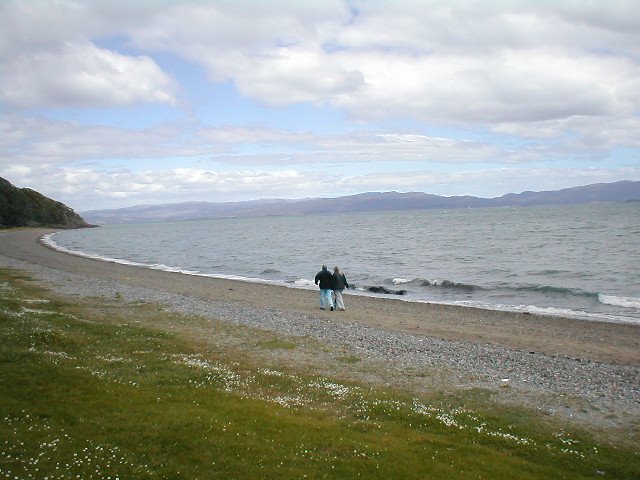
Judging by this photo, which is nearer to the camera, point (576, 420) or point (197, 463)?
point (197, 463)

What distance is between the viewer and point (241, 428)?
38.7ft

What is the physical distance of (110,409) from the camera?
12344mm

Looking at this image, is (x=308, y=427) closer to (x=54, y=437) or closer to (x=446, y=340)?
(x=54, y=437)

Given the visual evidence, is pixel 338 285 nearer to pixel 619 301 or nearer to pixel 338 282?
pixel 338 282

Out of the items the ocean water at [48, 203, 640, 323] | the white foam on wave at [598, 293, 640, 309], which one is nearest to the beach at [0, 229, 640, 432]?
the ocean water at [48, 203, 640, 323]

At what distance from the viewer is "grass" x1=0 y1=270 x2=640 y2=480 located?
10.1 m

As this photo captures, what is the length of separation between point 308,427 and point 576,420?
7.60 metres

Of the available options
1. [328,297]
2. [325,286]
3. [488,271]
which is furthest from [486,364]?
[488,271]

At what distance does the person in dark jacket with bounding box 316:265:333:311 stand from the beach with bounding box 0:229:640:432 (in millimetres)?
1073

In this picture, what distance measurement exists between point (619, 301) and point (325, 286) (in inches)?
829

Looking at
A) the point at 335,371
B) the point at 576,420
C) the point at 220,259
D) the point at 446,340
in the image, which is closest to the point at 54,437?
the point at 335,371

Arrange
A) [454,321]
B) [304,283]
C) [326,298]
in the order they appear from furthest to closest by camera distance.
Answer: [304,283] → [326,298] → [454,321]

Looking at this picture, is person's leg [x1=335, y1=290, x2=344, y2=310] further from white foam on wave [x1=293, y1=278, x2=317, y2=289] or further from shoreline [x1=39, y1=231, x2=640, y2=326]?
white foam on wave [x1=293, y1=278, x2=317, y2=289]

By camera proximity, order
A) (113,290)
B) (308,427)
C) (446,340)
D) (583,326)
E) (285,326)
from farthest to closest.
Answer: (113,290) < (583,326) < (285,326) < (446,340) < (308,427)
